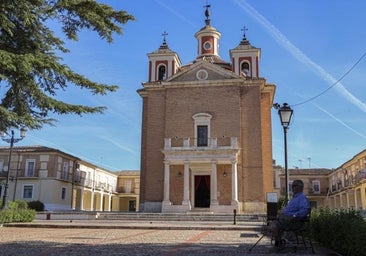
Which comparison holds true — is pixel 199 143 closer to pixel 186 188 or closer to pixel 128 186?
pixel 186 188

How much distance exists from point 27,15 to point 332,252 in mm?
9887

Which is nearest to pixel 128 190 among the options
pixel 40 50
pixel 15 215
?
pixel 15 215

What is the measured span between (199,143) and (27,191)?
2063cm

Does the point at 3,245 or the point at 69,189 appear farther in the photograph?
the point at 69,189

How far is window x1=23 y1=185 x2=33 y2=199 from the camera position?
40.9m

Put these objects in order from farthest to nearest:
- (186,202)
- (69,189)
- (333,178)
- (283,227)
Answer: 1. (333,178)
2. (69,189)
3. (186,202)
4. (283,227)

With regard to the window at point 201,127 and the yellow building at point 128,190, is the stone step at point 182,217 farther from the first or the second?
the yellow building at point 128,190

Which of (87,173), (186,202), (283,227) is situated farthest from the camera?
(87,173)

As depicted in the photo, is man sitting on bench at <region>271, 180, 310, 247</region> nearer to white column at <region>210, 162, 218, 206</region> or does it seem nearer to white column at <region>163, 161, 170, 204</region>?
white column at <region>210, 162, 218, 206</region>

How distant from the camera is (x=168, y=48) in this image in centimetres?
3516

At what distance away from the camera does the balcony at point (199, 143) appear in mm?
28828

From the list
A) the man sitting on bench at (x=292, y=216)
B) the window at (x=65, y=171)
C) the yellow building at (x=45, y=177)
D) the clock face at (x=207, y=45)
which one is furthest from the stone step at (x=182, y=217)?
the window at (x=65, y=171)

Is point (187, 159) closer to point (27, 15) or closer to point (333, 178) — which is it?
point (27, 15)

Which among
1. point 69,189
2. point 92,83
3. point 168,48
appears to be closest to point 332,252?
point 92,83
